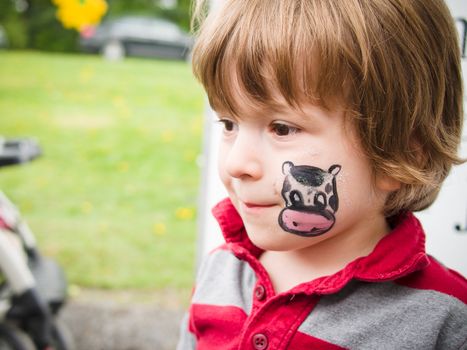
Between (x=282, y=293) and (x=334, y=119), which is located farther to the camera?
(x=282, y=293)

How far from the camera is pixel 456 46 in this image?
1.13m

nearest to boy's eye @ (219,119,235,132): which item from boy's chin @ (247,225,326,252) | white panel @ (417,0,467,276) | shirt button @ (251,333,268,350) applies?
boy's chin @ (247,225,326,252)

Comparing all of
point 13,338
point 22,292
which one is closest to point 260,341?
point 22,292

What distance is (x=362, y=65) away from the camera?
1.02 m

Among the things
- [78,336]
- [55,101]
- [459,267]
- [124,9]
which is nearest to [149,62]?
[124,9]

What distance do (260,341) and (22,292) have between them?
1.68m

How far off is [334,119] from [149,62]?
12694 mm

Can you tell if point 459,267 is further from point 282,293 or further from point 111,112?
point 111,112

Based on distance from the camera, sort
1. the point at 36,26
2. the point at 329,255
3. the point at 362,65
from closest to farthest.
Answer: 1. the point at 362,65
2. the point at 329,255
3. the point at 36,26

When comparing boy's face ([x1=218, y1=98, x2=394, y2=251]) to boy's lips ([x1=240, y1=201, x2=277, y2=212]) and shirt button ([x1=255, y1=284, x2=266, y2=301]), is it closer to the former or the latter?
boy's lips ([x1=240, y1=201, x2=277, y2=212])

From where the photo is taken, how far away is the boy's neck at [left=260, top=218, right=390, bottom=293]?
1228 millimetres

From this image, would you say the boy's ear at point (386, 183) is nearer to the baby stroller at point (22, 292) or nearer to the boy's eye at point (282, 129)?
the boy's eye at point (282, 129)

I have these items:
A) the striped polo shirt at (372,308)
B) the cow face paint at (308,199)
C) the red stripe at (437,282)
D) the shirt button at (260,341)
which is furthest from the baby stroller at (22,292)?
the red stripe at (437,282)

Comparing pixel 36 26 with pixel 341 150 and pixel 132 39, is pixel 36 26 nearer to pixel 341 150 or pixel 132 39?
pixel 132 39
